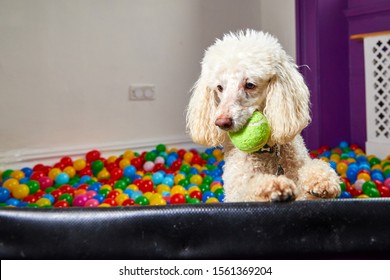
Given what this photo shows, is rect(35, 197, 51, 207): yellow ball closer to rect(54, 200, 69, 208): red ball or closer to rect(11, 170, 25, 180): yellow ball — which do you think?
rect(54, 200, 69, 208): red ball

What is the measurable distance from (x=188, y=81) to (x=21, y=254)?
2.64 meters

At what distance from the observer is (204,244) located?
980 mm

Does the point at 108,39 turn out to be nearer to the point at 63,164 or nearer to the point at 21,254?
the point at 63,164

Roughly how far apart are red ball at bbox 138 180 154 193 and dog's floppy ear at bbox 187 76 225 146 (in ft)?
3.29

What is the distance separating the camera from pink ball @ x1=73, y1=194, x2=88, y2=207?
6.68 feet

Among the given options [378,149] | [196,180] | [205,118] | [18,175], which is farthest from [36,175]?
[378,149]

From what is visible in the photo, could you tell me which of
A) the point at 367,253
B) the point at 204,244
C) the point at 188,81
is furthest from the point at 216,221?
the point at 188,81

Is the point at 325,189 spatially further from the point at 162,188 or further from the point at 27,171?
the point at 27,171

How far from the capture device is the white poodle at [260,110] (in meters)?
1.14

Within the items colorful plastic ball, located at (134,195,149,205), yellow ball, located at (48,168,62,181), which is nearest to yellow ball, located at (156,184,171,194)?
colorful plastic ball, located at (134,195,149,205)

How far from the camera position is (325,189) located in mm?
1103

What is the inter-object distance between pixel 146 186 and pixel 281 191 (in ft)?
4.40

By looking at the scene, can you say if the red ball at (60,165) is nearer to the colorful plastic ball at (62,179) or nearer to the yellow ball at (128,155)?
the colorful plastic ball at (62,179)
